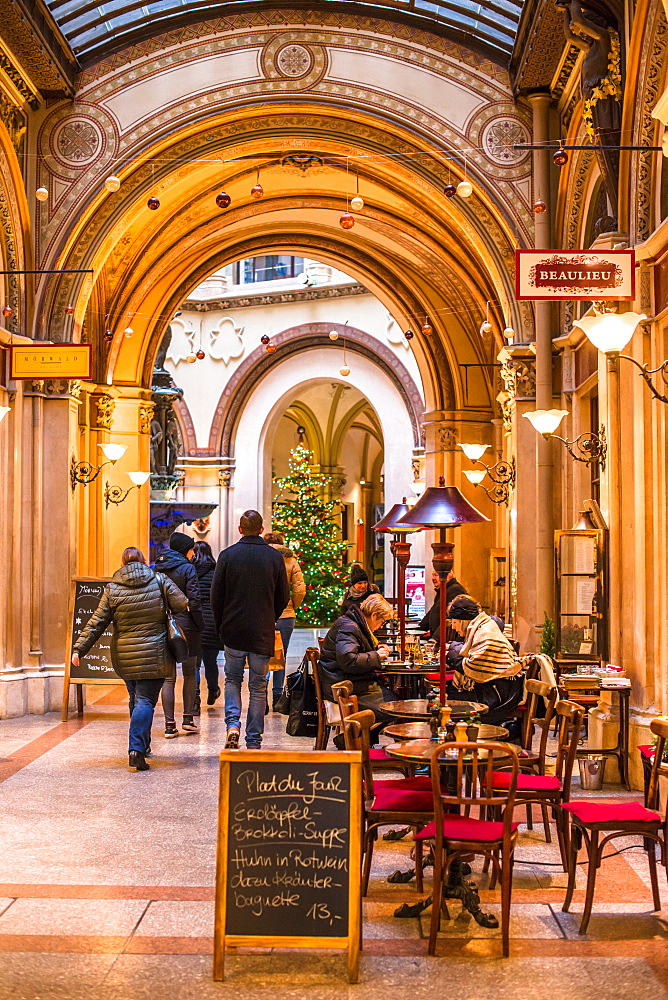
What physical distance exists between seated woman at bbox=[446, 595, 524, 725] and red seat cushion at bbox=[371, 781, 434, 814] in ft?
6.96

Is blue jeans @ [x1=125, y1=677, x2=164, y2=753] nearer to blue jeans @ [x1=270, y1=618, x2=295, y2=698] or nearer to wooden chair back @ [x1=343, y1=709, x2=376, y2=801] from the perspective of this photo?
blue jeans @ [x1=270, y1=618, x2=295, y2=698]

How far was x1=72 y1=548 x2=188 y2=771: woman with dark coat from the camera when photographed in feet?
25.5

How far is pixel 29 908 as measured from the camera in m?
4.77

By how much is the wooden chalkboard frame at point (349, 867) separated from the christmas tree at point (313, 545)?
17.4m

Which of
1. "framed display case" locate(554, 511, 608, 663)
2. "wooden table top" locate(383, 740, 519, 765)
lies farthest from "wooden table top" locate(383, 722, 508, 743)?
"framed display case" locate(554, 511, 608, 663)

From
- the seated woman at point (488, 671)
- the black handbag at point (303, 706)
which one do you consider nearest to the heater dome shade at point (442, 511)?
the seated woman at point (488, 671)

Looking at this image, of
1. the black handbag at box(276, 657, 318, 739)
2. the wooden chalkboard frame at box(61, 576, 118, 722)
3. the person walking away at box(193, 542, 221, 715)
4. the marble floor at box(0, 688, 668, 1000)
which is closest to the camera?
the marble floor at box(0, 688, 668, 1000)

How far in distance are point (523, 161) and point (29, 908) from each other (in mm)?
8553

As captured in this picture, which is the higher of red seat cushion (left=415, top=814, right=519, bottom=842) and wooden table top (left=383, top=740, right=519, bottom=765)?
wooden table top (left=383, top=740, right=519, bottom=765)

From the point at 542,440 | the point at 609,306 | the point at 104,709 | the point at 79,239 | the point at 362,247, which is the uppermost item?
the point at 362,247

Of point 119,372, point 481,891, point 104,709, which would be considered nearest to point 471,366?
point 119,372

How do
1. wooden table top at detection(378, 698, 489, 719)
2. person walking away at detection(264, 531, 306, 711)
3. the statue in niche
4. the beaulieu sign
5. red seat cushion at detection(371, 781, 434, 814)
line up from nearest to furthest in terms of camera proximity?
red seat cushion at detection(371, 781, 434, 814), wooden table top at detection(378, 698, 489, 719), the beaulieu sign, the statue in niche, person walking away at detection(264, 531, 306, 711)

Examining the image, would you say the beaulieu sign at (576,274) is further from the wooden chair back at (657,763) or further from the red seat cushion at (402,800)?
the red seat cushion at (402,800)

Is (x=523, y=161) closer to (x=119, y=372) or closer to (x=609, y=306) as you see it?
(x=609, y=306)
